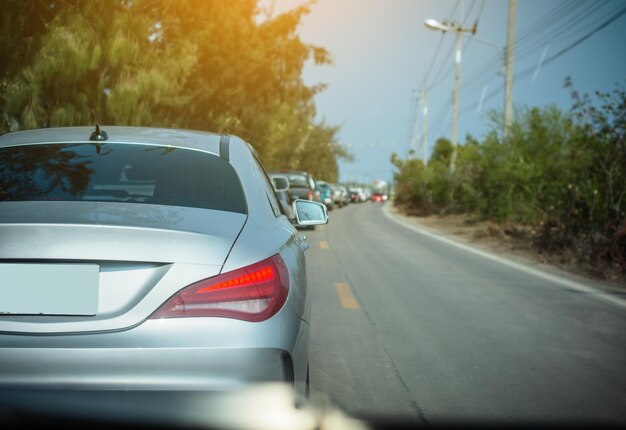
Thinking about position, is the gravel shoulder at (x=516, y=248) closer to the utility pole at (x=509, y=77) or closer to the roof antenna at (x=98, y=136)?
the utility pole at (x=509, y=77)

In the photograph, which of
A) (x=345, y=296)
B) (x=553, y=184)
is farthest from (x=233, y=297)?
(x=553, y=184)

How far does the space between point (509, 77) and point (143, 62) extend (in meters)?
13.4

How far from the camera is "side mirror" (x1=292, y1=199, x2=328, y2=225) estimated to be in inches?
182

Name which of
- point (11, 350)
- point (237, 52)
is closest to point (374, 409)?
point (11, 350)

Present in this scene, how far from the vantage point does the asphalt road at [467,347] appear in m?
3.94

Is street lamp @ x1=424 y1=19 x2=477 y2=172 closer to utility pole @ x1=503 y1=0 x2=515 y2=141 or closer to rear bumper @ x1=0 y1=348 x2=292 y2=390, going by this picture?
utility pole @ x1=503 y1=0 x2=515 y2=141

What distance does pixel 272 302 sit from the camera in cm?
249

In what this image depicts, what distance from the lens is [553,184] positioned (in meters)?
17.1

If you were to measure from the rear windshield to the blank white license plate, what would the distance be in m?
0.50

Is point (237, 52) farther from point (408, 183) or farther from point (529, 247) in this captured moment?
point (408, 183)

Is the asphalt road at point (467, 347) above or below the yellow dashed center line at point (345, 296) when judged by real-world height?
above

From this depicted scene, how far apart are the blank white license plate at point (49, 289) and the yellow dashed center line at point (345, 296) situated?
4.95m

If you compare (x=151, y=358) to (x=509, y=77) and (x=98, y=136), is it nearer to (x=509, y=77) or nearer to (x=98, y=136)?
(x=98, y=136)

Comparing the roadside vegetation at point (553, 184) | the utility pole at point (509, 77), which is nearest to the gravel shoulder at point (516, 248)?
the roadside vegetation at point (553, 184)
